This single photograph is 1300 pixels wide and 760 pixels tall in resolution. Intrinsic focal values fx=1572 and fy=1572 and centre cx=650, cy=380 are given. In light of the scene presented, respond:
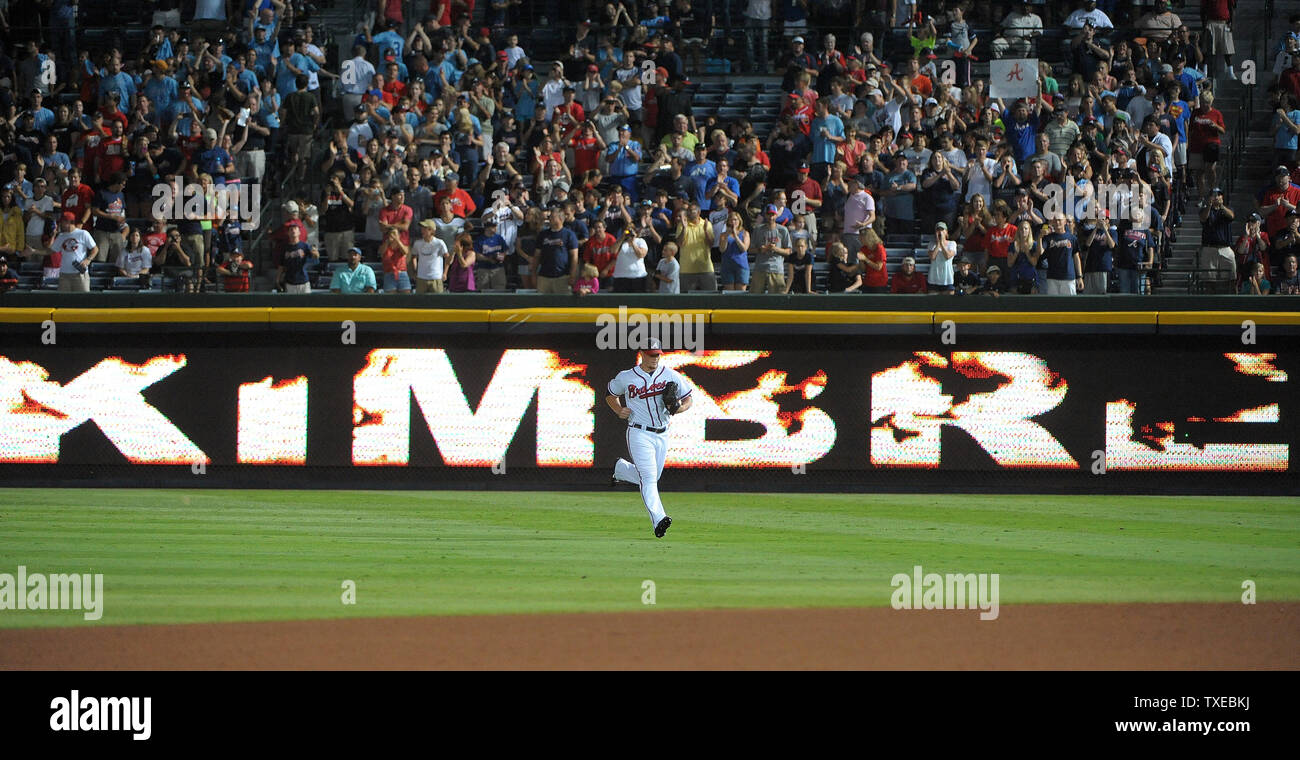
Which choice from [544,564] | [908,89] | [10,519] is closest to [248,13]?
[908,89]

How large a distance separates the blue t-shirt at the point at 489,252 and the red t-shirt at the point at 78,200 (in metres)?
5.74

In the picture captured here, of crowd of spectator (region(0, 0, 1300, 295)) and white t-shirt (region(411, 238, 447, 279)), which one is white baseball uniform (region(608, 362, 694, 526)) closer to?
crowd of spectator (region(0, 0, 1300, 295))

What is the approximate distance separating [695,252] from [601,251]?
113cm

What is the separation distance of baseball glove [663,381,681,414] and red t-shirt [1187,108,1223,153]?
11.3 m

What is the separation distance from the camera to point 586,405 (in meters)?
16.1

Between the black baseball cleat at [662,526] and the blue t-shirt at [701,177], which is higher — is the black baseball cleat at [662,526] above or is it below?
below

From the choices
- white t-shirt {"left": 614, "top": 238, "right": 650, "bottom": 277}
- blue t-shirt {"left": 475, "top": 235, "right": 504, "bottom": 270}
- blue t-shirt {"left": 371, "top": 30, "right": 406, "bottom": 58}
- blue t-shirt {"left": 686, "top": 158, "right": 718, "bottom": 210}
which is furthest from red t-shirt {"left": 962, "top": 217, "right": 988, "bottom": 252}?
blue t-shirt {"left": 371, "top": 30, "right": 406, "bottom": 58}

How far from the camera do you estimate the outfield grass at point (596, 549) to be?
10.9m

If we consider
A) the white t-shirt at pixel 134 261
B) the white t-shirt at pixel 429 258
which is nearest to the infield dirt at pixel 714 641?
the white t-shirt at pixel 429 258

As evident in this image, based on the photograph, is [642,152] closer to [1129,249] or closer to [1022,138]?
[1022,138]

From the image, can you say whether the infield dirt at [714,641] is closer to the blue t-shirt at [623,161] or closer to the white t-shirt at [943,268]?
the white t-shirt at [943,268]

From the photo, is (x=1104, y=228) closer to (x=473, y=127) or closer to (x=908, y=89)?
(x=908, y=89)

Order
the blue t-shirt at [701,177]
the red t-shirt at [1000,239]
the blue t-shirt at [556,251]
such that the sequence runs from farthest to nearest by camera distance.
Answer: the blue t-shirt at [701,177]
the blue t-shirt at [556,251]
the red t-shirt at [1000,239]

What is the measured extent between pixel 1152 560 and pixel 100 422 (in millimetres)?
10205
